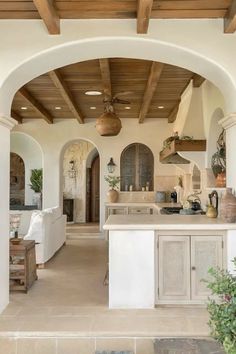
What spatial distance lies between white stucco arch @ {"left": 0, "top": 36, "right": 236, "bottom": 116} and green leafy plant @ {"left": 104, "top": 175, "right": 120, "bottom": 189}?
19.0 ft

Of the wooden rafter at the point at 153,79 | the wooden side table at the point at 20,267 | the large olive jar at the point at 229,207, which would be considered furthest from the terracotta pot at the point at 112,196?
the large olive jar at the point at 229,207

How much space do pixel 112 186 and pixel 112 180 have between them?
152mm

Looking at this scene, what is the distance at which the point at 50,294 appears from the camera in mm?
4867

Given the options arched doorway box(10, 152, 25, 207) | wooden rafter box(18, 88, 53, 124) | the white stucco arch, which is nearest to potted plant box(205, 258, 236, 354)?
the white stucco arch

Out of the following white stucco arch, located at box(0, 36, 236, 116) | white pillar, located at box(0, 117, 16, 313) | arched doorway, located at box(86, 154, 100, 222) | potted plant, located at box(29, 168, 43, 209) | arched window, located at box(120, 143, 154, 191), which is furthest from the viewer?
arched doorway, located at box(86, 154, 100, 222)

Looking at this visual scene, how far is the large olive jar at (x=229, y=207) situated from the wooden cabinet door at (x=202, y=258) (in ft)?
0.76

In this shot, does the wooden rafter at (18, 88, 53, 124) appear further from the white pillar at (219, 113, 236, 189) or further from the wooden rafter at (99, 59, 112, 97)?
the white pillar at (219, 113, 236, 189)

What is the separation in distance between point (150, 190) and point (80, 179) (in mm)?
3584

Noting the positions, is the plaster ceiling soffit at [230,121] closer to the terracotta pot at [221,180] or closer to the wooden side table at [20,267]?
the terracotta pot at [221,180]

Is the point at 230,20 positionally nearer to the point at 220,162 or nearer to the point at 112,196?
the point at 220,162

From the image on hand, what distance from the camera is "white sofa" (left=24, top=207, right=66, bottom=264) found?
6.47 metres

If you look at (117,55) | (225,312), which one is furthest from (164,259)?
(117,55)

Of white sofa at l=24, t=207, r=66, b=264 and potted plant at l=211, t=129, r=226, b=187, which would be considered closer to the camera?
potted plant at l=211, t=129, r=226, b=187

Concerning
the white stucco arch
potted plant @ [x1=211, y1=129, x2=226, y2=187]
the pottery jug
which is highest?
the white stucco arch
